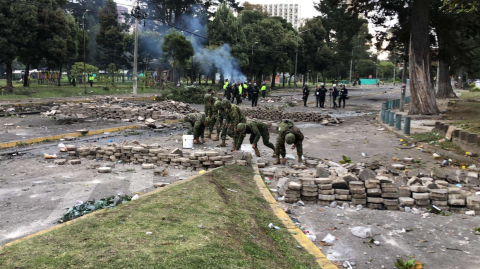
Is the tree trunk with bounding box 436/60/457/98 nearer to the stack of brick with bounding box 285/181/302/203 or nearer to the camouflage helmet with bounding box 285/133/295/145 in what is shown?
the camouflage helmet with bounding box 285/133/295/145

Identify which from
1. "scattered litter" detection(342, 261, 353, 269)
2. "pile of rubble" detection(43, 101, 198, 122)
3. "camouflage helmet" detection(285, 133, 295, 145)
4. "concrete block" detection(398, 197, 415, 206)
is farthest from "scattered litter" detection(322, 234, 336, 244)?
"pile of rubble" detection(43, 101, 198, 122)

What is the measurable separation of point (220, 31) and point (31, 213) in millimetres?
42273

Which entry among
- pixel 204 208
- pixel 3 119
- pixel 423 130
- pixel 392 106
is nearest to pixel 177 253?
pixel 204 208

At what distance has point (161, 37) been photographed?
173 ft

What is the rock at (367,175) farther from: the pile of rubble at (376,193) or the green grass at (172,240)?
the green grass at (172,240)

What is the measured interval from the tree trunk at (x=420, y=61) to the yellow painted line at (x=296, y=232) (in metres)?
17.2

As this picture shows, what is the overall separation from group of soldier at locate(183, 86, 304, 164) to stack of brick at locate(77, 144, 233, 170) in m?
1.32

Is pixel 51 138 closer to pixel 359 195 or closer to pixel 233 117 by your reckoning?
pixel 233 117

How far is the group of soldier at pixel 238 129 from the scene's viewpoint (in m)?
9.95

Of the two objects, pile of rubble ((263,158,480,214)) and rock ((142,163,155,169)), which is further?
rock ((142,163,155,169))

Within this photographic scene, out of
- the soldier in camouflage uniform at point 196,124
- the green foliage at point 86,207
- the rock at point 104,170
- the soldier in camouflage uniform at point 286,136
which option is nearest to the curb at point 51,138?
the soldier in camouflage uniform at point 196,124

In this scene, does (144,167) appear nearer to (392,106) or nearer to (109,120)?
(109,120)

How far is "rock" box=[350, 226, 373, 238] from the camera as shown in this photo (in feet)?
19.1

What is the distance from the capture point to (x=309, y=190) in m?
7.28
